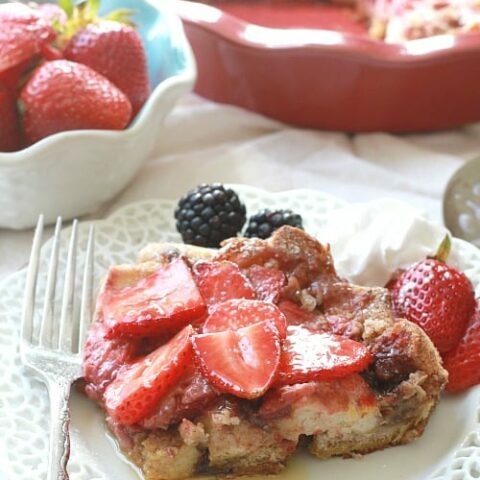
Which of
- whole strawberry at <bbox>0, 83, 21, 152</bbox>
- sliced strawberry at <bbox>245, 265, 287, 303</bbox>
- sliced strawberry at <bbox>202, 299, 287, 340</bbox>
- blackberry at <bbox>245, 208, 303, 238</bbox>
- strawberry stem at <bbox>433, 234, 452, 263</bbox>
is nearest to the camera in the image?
sliced strawberry at <bbox>202, 299, 287, 340</bbox>

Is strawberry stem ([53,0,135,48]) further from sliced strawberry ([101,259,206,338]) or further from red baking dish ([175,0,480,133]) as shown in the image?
sliced strawberry ([101,259,206,338])

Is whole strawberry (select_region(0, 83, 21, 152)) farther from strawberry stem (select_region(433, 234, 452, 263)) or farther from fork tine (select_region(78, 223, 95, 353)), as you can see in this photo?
strawberry stem (select_region(433, 234, 452, 263))

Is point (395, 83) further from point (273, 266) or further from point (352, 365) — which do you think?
point (352, 365)

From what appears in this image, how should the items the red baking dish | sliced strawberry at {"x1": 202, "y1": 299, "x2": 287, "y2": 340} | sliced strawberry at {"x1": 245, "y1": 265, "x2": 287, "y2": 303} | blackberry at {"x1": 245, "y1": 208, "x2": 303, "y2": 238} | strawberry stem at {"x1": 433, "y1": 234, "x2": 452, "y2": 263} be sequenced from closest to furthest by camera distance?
1. sliced strawberry at {"x1": 202, "y1": 299, "x2": 287, "y2": 340}
2. sliced strawberry at {"x1": 245, "y1": 265, "x2": 287, "y2": 303}
3. strawberry stem at {"x1": 433, "y1": 234, "x2": 452, "y2": 263}
4. blackberry at {"x1": 245, "y1": 208, "x2": 303, "y2": 238}
5. the red baking dish

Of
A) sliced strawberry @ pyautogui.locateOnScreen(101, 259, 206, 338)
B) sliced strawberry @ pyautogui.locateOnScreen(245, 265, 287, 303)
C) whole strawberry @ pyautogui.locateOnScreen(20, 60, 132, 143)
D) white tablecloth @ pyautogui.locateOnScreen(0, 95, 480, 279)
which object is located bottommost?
white tablecloth @ pyautogui.locateOnScreen(0, 95, 480, 279)

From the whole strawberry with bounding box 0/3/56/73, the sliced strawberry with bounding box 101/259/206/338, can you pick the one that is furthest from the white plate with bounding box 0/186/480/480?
the whole strawberry with bounding box 0/3/56/73

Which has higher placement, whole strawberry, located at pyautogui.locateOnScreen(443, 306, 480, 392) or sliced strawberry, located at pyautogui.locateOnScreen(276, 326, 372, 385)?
sliced strawberry, located at pyautogui.locateOnScreen(276, 326, 372, 385)

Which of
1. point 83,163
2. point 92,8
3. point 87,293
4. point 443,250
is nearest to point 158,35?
→ point 92,8

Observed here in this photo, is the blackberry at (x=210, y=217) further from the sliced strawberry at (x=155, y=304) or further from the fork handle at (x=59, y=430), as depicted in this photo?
the fork handle at (x=59, y=430)

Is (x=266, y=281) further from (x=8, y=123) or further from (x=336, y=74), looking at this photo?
(x=336, y=74)

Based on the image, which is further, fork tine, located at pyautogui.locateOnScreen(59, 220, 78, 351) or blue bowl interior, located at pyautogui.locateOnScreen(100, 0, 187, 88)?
blue bowl interior, located at pyautogui.locateOnScreen(100, 0, 187, 88)
